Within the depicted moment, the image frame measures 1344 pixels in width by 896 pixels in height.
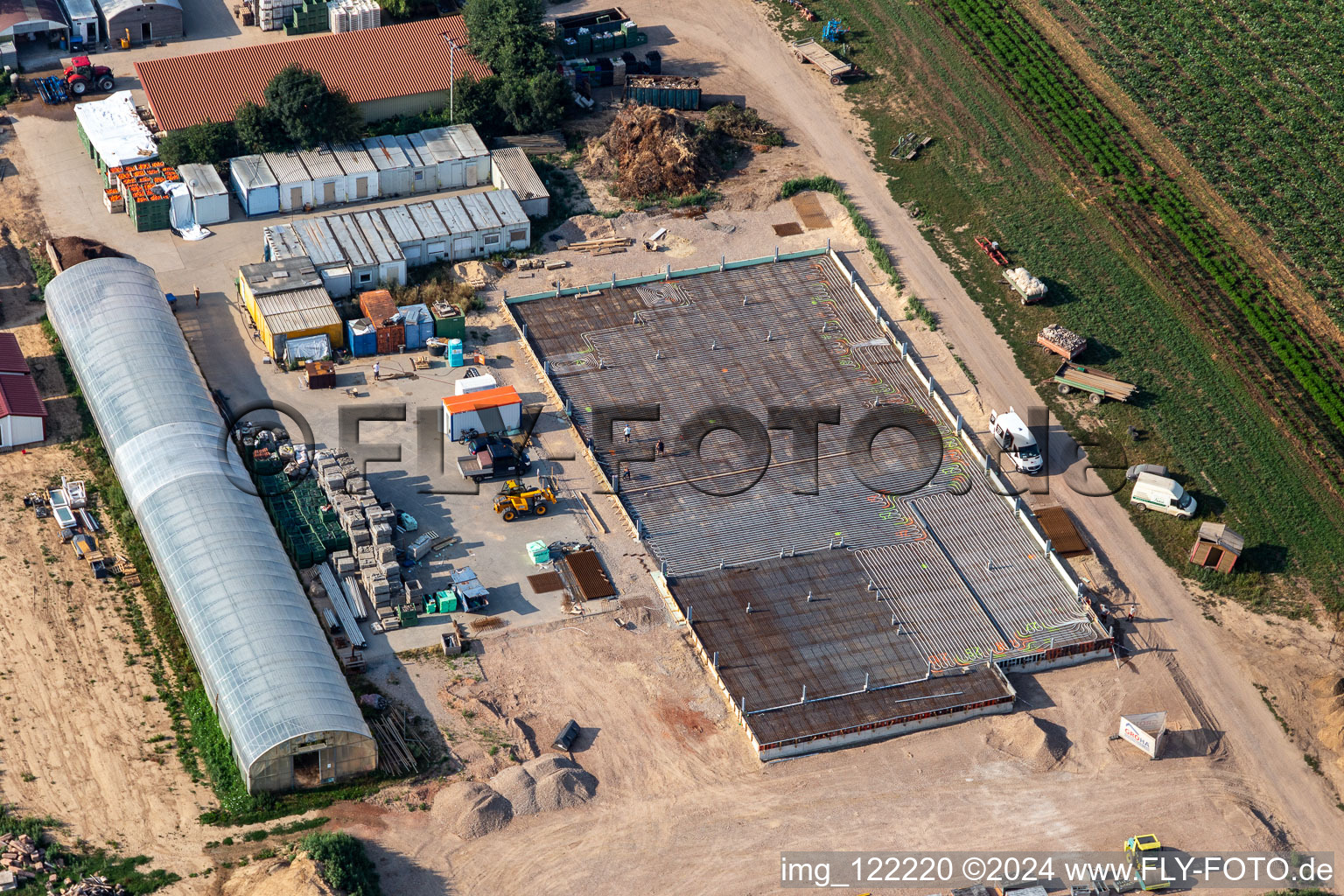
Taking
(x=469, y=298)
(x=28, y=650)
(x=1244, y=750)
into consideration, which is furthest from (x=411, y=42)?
(x=1244, y=750)

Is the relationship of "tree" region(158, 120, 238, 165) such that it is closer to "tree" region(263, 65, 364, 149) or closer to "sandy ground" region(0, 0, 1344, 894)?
"tree" region(263, 65, 364, 149)

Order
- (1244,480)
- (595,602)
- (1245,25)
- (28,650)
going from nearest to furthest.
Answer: (28,650) < (595,602) < (1244,480) < (1245,25)

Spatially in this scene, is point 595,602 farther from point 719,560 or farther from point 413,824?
point 413,824

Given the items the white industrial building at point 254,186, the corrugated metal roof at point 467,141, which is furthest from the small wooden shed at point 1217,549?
the white industrial building at point 254,186

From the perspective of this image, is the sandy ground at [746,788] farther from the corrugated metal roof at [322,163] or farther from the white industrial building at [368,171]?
the corrugated metal roof at [322,163]

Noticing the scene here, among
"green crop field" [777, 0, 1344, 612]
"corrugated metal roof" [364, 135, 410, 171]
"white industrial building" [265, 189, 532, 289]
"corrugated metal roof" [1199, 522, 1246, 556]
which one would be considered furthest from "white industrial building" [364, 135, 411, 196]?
"corrugated metal roof" [1199, 522, 1246, 556]

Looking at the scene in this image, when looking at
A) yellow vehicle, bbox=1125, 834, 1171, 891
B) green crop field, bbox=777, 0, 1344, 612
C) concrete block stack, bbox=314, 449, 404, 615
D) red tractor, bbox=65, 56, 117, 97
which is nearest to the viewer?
yellow vehicle, bbox=1125, 834, 1171, 891
